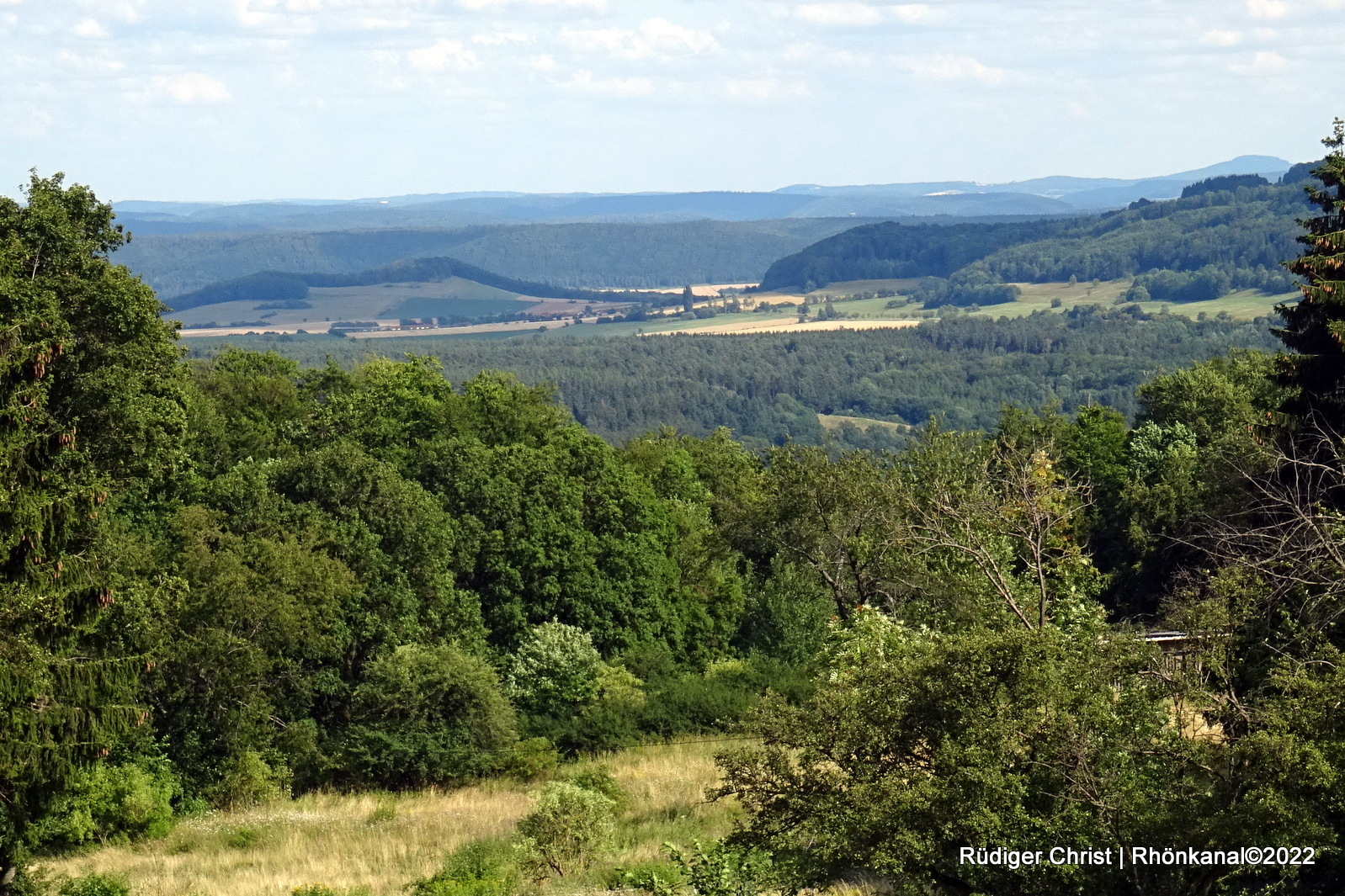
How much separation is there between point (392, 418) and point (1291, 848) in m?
40.5

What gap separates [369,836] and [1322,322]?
78.4ft

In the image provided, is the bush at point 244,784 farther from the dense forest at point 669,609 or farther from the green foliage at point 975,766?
the green foliage at point 975,766

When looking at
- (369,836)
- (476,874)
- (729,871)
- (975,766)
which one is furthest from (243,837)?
(975,766)

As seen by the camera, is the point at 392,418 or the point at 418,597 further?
the point at 392,418

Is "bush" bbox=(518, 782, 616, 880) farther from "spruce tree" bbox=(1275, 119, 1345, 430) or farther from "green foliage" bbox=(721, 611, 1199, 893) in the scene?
"spruce tree" bbox=(1275, 119, 1345, 430)

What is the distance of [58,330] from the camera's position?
23.7 meters

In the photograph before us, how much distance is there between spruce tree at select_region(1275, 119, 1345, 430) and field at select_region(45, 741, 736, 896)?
1541 cm

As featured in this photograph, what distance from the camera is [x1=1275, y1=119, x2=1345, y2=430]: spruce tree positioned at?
30.0 meters

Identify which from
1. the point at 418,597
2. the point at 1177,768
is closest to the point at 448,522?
the point at 418,597

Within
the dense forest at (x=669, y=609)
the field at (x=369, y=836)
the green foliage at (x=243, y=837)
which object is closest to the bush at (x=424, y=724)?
the dense forest at (x=669, y=609)

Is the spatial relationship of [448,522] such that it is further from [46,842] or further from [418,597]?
[46,842]

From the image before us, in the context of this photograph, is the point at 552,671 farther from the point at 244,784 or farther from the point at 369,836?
the point at 369,836

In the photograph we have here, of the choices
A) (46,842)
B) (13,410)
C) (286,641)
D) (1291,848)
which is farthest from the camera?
(286,641)

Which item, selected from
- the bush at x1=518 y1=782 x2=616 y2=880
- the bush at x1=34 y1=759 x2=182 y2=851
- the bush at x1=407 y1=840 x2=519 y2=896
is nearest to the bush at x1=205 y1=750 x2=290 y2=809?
the bush at x1=34 y1=759 x2=182 y2=851
